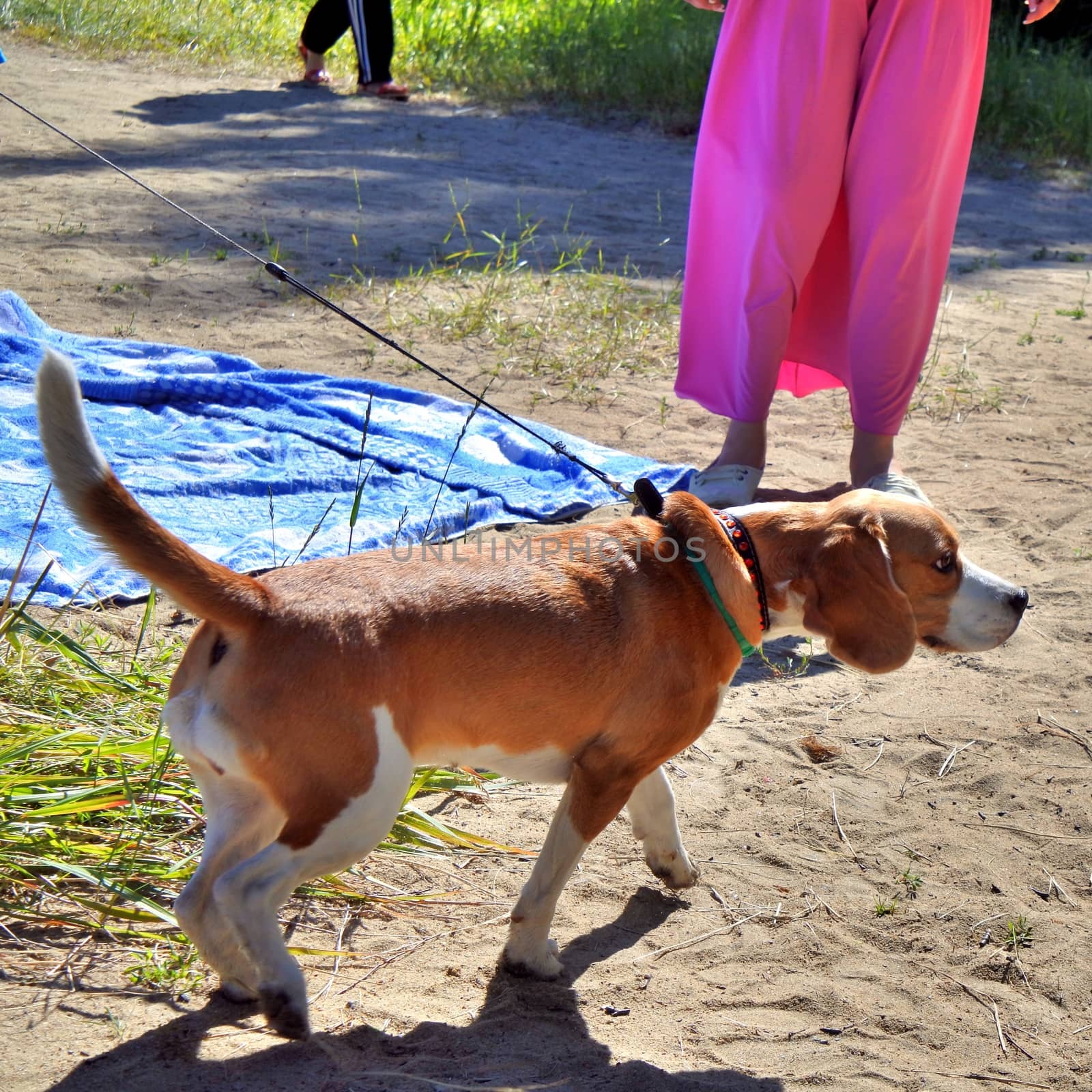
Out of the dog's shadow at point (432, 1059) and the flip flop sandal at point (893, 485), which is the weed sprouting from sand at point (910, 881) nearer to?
the dog's shadow at point (432, 1059)

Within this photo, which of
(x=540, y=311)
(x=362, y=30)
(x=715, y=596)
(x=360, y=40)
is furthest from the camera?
(x=360, y=40)

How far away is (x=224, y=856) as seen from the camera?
8.09 ft

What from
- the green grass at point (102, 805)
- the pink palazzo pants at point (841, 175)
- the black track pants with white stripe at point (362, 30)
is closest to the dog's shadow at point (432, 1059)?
the green grass at point (102, 805)

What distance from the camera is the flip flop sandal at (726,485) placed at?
4605 millimetres

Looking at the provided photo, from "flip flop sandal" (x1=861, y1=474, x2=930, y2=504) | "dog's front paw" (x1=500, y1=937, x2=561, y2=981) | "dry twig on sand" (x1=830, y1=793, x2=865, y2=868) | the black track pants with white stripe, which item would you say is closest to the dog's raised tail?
"dog's front paw" (x1=500, y1=937, x2=561, y2=981)

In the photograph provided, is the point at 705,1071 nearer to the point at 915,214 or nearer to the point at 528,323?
the point at 915,214

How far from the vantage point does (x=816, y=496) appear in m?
4.72

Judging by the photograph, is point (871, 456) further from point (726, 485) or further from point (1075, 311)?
point (1075, 311)

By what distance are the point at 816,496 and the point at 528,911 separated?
251 centimetres

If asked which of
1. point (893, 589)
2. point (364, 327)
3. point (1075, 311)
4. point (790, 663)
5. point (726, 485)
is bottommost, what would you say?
point (790, 663)

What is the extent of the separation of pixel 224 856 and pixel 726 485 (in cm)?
270

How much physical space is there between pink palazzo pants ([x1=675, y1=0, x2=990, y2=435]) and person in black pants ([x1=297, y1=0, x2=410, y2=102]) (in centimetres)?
764

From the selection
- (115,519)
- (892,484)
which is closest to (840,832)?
(892,484)

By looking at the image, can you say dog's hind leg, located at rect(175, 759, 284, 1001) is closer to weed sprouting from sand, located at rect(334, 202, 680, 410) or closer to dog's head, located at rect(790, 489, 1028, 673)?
dog's head, located at rect(790, 489, 1028, 673)
